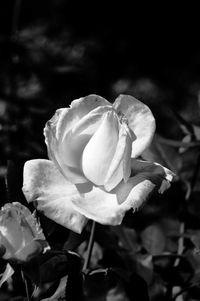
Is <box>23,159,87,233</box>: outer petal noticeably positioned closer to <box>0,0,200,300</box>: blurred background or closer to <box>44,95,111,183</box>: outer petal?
<box>44,95,111,183</box>: outer petal

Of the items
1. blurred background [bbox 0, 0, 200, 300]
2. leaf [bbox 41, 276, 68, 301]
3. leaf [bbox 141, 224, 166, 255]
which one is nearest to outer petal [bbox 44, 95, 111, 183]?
leaf [bbox 41, 276, 68, 301]

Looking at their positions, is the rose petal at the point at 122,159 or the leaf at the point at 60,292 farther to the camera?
the leaf at the point at 60,292

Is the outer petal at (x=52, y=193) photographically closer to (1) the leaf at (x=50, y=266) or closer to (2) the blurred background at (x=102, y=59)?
(1) the leaf at (x=50, y=266)

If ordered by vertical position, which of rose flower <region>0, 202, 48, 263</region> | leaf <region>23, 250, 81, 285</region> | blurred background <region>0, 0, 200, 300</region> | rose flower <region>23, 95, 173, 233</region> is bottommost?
blurred background <region>0, 0, 200, 300</region>

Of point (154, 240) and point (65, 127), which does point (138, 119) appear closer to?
point (65, 127)

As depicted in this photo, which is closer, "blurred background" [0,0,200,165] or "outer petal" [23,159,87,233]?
"outer petal" [23,159,87,233]

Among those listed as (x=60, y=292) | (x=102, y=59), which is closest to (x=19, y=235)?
(x=60, y=292)

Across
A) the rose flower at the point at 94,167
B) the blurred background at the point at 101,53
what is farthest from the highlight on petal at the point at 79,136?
the blurred background at the point at 101,53
